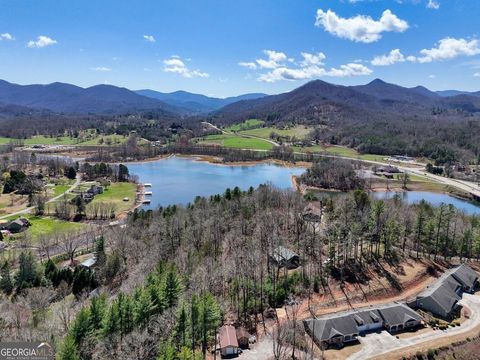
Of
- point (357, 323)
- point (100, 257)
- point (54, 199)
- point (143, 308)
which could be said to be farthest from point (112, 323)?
point (54, 199)

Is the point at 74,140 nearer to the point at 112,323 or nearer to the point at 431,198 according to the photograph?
the point at 431,198

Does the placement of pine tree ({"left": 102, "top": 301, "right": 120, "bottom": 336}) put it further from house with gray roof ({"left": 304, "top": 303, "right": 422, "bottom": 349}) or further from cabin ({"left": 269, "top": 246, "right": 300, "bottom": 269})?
cabin ({"left": 269, "top": 246, "right": 300, "bottom": 269})

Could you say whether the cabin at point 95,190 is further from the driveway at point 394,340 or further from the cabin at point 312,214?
Answer: the driveway at point 394,340

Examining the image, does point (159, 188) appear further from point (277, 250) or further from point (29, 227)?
point (277, 250)

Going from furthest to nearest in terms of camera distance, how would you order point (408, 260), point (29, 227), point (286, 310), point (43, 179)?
point (43, 179) → point (29, 227) → point (408, 260) → point (286, 310)

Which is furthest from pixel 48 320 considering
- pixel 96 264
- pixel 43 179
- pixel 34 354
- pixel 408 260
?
pixel 43 179

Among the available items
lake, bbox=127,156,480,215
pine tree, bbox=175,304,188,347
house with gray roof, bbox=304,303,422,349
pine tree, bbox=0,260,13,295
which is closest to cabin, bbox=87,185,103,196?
lake, bbox=127,156,480,215

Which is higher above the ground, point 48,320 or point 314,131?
point 314,131

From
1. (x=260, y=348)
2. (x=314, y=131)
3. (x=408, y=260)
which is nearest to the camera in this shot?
(x=260, y=348)
